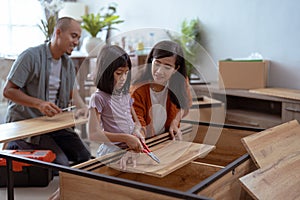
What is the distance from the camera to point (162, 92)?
186cm

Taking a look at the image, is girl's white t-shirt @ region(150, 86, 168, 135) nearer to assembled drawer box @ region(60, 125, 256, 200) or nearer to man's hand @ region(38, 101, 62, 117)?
assembled drawer box @ region(60, 125, 256, 200)

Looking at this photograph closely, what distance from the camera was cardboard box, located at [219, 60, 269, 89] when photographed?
3172mm

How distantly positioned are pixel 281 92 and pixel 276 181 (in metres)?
1.63

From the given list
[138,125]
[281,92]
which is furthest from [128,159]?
[281,92]

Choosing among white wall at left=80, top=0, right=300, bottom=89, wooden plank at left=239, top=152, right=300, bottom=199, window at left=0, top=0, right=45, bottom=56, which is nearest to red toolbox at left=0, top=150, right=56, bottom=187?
wooden plank at left=239, top=152, right=300, bottom=199

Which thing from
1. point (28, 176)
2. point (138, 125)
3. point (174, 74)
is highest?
point (174, 74)

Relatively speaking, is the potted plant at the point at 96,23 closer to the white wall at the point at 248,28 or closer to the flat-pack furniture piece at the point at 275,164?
the white wall at the point at 248,28

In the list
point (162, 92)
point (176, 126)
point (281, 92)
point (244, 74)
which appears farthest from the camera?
point (244, 74)

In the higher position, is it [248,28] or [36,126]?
[248,28]

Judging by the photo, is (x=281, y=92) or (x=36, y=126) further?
(x=281, y=92)

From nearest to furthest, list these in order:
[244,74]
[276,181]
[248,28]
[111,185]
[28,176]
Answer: [111,185], [276,181], [28,176], [244,74], [248,28]

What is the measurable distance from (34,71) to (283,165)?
150 cm

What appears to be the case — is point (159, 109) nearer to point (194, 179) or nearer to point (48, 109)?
point (194, 179)

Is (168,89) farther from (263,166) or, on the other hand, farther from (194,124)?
(263,166)
